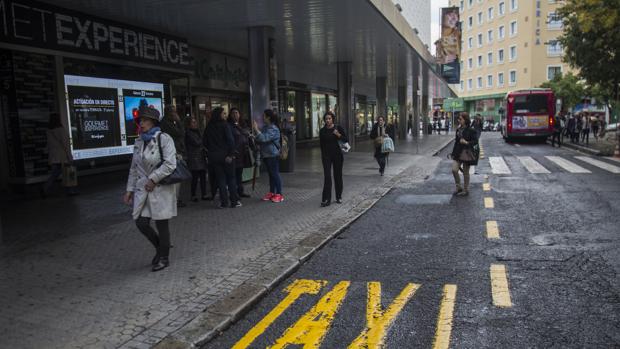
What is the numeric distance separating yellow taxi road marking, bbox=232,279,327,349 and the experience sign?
7.56m

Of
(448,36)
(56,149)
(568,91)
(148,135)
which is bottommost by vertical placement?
(56,149)

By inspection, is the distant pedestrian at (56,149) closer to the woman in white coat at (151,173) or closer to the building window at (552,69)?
the woman in white coat at (151,173)

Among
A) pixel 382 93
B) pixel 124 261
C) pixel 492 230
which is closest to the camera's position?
pixel 124 261

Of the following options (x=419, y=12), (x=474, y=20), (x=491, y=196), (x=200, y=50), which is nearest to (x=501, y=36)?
(x=474, y=20)

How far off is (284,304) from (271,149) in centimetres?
533

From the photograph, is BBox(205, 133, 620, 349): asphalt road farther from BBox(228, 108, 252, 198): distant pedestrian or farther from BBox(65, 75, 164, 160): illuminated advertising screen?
BBox(65, 75, 164, 160): illuminated advertising screen

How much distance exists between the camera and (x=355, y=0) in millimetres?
10891

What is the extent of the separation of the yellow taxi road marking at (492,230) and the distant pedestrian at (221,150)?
435 centimetres

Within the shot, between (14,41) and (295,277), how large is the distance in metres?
7.54

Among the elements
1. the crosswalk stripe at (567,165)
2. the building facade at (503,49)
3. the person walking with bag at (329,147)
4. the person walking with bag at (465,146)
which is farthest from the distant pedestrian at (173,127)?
the building facade at (503,49)

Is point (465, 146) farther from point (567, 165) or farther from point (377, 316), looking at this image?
point (567, 165)

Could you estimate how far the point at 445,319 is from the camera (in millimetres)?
4145

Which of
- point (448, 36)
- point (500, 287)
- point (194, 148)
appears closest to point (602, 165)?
point (194, 148)

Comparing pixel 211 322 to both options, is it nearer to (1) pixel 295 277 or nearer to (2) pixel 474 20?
(1) pixel 295 277
